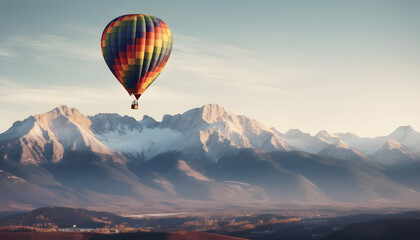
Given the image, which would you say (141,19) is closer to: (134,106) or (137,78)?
(137,78)

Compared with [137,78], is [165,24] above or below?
above

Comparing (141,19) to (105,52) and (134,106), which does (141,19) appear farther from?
(134,106)

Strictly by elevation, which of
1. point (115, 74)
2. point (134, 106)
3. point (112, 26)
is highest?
point (112, 26)

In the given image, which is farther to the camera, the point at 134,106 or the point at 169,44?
the point at 169,44

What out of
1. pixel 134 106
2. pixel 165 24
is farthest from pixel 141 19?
pixel 134 106
